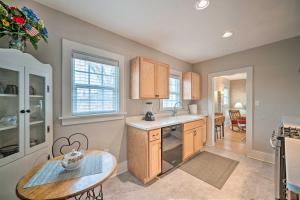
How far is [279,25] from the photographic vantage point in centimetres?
208

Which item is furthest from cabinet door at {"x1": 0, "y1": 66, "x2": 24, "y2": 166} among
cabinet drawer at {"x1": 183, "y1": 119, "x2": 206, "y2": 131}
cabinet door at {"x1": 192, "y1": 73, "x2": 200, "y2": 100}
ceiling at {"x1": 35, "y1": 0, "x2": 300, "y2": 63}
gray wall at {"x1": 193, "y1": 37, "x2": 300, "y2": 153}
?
gray wall at {"x1": 193, "y1": 37, "x2": 300, "y2": 153}

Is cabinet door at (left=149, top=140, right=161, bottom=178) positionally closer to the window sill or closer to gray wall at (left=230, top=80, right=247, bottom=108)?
the window sill

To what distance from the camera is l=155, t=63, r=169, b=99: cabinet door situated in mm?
2627

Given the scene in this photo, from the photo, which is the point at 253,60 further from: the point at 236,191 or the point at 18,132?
the point at 18,132

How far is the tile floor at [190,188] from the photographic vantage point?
1738 millimetres

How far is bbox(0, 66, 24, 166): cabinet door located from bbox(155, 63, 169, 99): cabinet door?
6.57ft

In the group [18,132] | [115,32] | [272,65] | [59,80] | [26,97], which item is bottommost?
[18,132]

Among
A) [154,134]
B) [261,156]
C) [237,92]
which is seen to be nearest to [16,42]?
[154,134]

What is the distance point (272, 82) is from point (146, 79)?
279 centimetres

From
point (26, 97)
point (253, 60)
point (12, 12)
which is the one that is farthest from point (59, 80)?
point (253, 60)

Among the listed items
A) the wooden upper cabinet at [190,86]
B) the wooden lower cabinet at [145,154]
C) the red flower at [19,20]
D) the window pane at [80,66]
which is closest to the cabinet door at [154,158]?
the wooden lower cabinet at [145,154]

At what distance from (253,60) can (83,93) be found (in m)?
3.77

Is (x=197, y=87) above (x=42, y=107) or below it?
above

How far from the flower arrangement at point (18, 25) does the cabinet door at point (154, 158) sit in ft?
6.49
